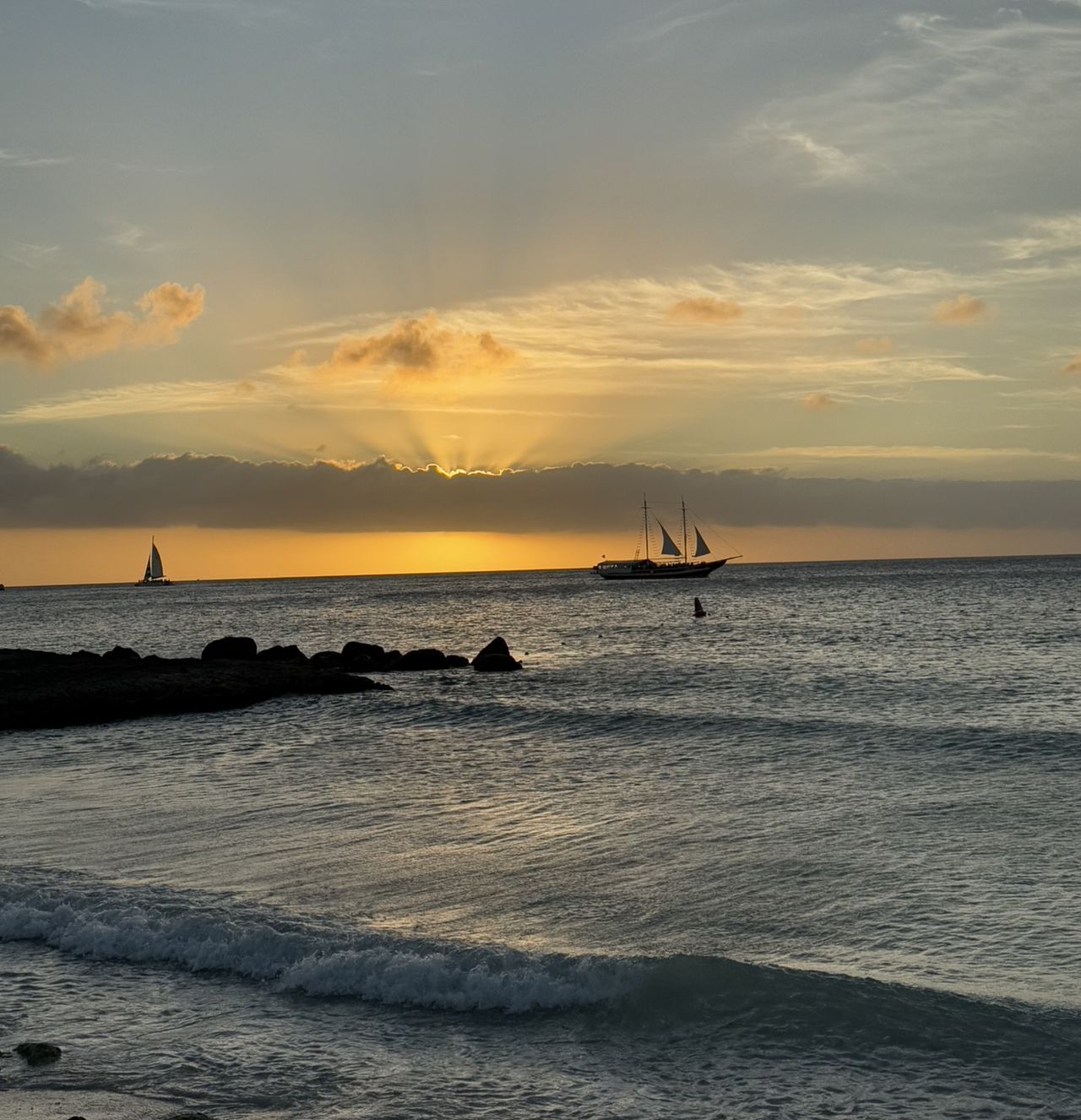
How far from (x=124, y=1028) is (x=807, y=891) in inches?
335

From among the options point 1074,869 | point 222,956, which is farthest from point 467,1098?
point 1074,869

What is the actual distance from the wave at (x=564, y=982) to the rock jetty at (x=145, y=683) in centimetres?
2255

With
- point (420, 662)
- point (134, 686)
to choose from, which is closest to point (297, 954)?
point (134, 686)

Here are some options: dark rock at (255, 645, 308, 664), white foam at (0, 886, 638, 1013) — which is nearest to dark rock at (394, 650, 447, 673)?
dark rock at (255, 645, 308, 664)

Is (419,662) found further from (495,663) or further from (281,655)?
(281,655)

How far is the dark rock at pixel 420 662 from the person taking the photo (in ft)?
185

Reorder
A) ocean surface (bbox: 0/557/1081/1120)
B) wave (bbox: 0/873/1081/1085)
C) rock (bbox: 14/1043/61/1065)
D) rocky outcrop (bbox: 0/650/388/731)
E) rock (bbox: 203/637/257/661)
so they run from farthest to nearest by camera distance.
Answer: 1. rock (bbox: 203/637/257/661)
2. rocky outcrop (bbox: 0/650/388/731)
3. wave (bbox: 0/873/1081/1085)
4. rock (bbox: 14/1043/61/1065)
5. ocean surface (bbox: 0/557/1081/1120)

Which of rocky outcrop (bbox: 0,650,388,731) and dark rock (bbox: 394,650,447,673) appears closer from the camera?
rocky outcrop (bbox: 0,650,388,731)

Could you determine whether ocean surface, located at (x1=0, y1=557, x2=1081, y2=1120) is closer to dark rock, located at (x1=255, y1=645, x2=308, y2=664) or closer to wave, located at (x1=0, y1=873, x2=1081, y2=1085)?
wave, located at (x1=0, y1=873, x2=1081, y2=1085)

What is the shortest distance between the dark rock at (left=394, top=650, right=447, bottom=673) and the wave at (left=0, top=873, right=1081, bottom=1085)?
41622mm

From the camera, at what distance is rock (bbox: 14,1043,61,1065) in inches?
388

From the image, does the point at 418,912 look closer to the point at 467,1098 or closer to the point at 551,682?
the point at 467,1098

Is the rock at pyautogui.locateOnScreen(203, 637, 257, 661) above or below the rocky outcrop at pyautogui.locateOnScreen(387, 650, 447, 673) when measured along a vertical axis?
above

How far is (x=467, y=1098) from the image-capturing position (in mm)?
9133
